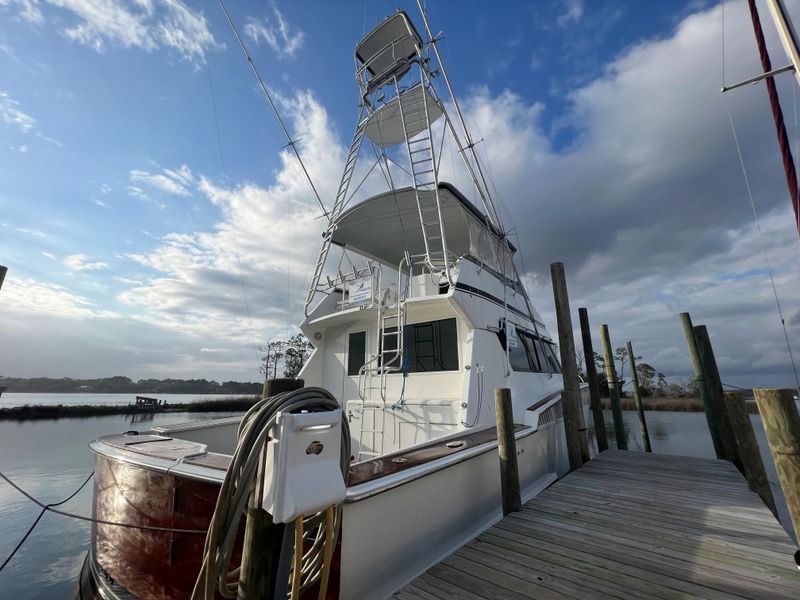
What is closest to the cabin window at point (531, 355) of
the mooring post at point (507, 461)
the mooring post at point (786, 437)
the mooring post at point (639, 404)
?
the mooring post at point (507, 461)

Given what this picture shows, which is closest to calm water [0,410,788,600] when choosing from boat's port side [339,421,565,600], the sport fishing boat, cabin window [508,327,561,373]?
the sport fishing boat

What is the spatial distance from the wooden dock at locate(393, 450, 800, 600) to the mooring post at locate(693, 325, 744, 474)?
210cm

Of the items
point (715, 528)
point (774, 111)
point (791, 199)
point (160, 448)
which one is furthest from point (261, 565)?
point (774, 111)

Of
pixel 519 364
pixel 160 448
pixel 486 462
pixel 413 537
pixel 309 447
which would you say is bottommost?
pixel 413 537

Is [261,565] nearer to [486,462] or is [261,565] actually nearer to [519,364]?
[486,462]

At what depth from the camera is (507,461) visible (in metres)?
3.44

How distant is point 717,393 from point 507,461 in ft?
16.3

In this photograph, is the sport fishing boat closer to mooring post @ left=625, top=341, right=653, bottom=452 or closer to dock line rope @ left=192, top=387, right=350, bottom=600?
dock line rope @ left=192, top=387, right=350, bottom=600

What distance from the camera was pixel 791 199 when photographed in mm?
4430

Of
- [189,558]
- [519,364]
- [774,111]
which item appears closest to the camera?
[189,558]

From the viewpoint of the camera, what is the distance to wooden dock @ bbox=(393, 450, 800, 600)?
216 centimetres

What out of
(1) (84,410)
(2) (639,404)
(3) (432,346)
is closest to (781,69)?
(3) (432,346)

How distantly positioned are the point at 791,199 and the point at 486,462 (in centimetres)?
515

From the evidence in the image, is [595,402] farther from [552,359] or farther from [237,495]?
[237,495]
